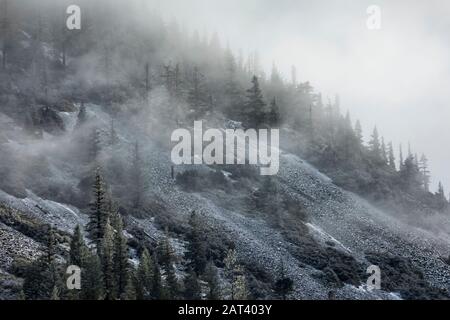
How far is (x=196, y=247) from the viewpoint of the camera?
214 feet

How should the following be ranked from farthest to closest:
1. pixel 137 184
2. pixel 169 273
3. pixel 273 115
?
pixel 273 115 → pixel 137 184 → pixel 169 273

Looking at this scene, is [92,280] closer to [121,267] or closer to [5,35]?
[121,267]

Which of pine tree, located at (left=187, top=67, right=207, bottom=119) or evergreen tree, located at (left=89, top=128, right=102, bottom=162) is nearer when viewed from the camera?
evergreen tree, located at (left=89, top=128, right=102, bottom=162)

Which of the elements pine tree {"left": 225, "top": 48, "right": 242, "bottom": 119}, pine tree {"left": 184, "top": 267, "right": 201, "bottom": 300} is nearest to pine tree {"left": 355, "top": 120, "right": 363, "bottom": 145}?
pine tree {"left": 225, "top": 48, "right": 242, "bottom": 119}

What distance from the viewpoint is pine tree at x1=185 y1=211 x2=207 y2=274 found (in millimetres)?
63469

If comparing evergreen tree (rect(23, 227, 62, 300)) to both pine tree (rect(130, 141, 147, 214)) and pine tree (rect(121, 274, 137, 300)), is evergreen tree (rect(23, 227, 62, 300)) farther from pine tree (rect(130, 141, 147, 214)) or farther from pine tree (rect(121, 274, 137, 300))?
pine tree (rect(130, 141, 147, 214))

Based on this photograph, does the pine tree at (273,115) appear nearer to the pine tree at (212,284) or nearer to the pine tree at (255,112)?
the pine tree at (255,112)

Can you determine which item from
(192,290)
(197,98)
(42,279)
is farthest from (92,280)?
(197,98)

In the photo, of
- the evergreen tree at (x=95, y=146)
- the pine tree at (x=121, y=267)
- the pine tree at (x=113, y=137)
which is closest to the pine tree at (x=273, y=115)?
the pine tree at (x=113, y=137)

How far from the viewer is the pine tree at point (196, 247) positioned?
6347cm

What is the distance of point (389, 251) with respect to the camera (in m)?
84.4

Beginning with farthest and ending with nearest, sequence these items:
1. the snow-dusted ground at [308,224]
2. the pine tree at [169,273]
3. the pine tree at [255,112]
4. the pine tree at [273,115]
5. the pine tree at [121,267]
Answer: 1. the pine tree at [273,115]
2. the pine tree at [255,112]
3. the snow-dusted ground at [308,224]
4. the pine tree at [169,273]
5. the pine tree at [121,267]
